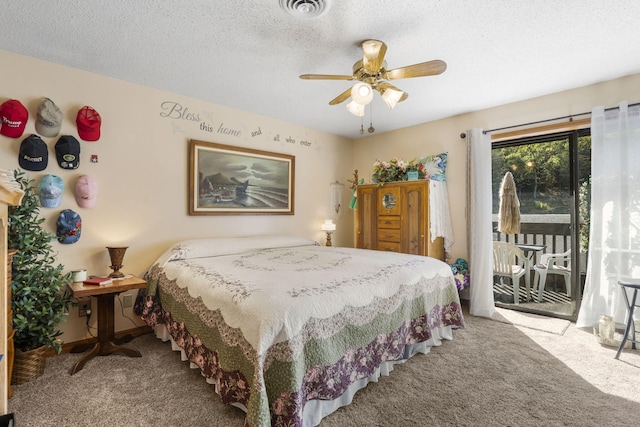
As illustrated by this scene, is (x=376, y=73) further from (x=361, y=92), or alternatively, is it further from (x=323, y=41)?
(x=323, y=41)

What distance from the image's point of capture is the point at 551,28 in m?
2.04

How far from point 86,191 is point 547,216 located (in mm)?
4755

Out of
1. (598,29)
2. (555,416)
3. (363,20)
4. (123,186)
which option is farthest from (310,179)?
(555,416)

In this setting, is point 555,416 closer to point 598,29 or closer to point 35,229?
A: point 598,29

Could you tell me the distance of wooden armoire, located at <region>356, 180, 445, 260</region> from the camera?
3.63 metres

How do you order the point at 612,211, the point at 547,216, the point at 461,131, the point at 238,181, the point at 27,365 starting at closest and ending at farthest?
the point at 27,365
the point at 612,211
the point at 547,216
the point at 238,181
the point at 461,131

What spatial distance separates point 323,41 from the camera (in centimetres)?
219

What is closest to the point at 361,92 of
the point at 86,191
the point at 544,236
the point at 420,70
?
the point at 420,70

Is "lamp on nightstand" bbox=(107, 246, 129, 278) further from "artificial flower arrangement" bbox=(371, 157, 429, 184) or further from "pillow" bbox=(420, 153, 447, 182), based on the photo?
"pillow" bbox=(420, 153, 447, 182)

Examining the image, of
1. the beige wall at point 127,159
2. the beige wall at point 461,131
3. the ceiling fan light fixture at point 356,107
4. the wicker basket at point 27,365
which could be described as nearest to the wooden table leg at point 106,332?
the wicker basket at point 27,365

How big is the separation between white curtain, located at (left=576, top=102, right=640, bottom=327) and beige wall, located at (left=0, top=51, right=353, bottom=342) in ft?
11.6

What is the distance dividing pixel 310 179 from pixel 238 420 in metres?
3.27

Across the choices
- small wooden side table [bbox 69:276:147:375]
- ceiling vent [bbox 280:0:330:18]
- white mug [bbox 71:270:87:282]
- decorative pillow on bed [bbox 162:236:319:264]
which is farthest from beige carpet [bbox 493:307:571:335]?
white mug [bbox 71:270:87:282]

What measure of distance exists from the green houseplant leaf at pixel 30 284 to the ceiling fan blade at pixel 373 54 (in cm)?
253
